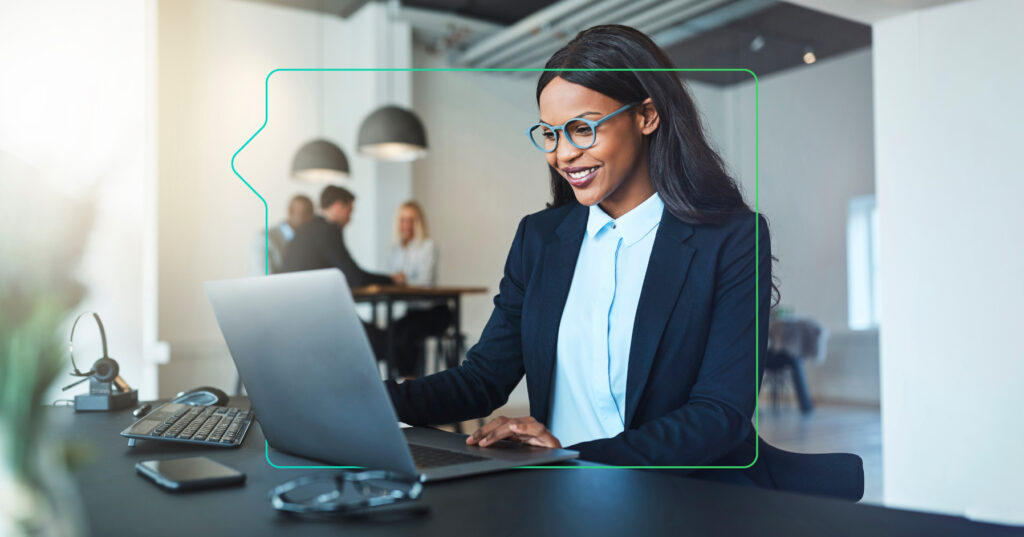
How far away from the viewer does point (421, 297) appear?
1271 mm

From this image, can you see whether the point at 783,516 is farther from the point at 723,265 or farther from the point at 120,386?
the point at 120,386

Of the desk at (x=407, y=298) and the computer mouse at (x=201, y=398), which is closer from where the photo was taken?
the desk at (x=407, y=298)

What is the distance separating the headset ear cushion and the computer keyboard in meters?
0.30

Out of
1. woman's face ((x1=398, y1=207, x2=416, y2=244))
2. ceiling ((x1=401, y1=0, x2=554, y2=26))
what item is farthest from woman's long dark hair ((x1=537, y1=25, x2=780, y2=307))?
ceiling ((x1=401, y1=0, x2=554, y2=26))

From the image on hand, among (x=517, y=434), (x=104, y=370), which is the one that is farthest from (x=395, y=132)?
(x=517, y=434)

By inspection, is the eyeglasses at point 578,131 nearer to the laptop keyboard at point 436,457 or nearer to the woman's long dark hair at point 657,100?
the woman's long dark hair at point 657,100

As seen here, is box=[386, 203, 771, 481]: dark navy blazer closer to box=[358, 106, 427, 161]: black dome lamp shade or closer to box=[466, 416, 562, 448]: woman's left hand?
box=[466, 416, 562, 448]: woman's left hand

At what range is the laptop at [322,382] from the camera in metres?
0.67

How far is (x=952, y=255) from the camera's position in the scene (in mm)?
3152

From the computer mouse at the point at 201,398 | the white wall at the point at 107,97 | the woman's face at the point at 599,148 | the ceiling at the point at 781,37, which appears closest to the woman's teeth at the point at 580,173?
the woman's face at the point at 599,148

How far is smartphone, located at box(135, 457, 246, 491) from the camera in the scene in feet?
2.40

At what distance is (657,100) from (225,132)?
3425 millimetres

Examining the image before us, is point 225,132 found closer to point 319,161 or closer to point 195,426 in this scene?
point 319,161

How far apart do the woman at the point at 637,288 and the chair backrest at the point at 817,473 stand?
62mm
